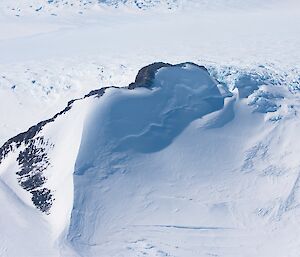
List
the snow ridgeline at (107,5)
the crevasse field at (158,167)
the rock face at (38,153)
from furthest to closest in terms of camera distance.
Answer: the snow ridgeline at (107,5)
the rock face at (38,153)
the crevasse field at (158,167)

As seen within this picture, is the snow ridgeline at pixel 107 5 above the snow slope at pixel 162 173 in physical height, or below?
below

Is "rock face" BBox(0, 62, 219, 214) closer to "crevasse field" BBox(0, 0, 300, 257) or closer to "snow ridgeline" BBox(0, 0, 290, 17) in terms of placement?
"crevasse field" BBox(0, 0, 300, 257)

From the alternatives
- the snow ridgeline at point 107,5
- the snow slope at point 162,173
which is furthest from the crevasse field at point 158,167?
the snow ridgeline at point 107,5

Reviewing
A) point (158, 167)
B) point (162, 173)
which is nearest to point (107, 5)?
point (158, 167)

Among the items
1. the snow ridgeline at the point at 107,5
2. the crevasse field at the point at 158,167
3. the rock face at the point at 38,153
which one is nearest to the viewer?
the crevasse field at the point at 158,167

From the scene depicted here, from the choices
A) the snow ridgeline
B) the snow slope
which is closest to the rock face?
the snow slope

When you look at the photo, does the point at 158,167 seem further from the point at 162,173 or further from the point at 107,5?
the point at 107,5

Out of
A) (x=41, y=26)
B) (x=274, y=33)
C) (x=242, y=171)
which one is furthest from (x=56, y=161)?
(x=41, y=26)

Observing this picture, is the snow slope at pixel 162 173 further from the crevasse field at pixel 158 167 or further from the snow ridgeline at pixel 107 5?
the snow ridgeline at pixel 107 5

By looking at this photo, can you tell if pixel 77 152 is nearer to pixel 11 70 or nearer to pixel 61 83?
pixel 61 83
